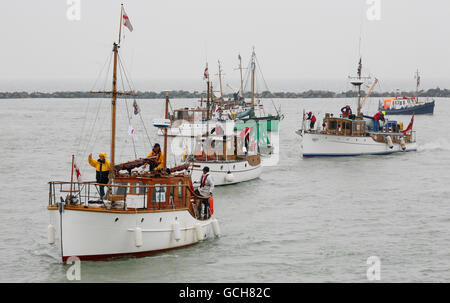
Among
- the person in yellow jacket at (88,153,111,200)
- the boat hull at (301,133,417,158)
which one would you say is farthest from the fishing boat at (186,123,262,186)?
the boat hull at (301,133,417,158)

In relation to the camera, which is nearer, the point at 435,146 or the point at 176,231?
the point at 176,231

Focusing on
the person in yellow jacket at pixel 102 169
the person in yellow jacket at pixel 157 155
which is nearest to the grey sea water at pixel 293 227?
the person in yellow jacket at pixel 157 155

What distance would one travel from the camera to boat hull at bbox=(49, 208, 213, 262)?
1866 centimetres

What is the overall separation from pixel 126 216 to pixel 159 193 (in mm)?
1630

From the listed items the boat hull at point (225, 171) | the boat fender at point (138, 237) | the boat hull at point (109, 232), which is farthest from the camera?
the boat hull at point (225, 171)

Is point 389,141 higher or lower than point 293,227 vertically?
higher

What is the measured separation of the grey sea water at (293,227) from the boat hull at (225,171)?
0.41 meters

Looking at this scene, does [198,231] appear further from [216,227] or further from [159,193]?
[159,193]

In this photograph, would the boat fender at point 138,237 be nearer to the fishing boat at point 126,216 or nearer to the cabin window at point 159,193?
the fishing boat at point 126,216

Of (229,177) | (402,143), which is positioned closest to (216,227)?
(229,177)

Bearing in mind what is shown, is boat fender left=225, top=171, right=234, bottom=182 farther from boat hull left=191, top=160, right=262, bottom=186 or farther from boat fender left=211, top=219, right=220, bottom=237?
boat fender left=211, top=219, right=220, bottom=237

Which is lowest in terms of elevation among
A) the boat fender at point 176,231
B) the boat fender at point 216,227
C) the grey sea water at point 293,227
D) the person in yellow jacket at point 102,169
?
the grey sea water at point 293,227

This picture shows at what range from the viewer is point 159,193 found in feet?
67.1

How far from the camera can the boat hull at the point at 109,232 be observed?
18656 millimetres
